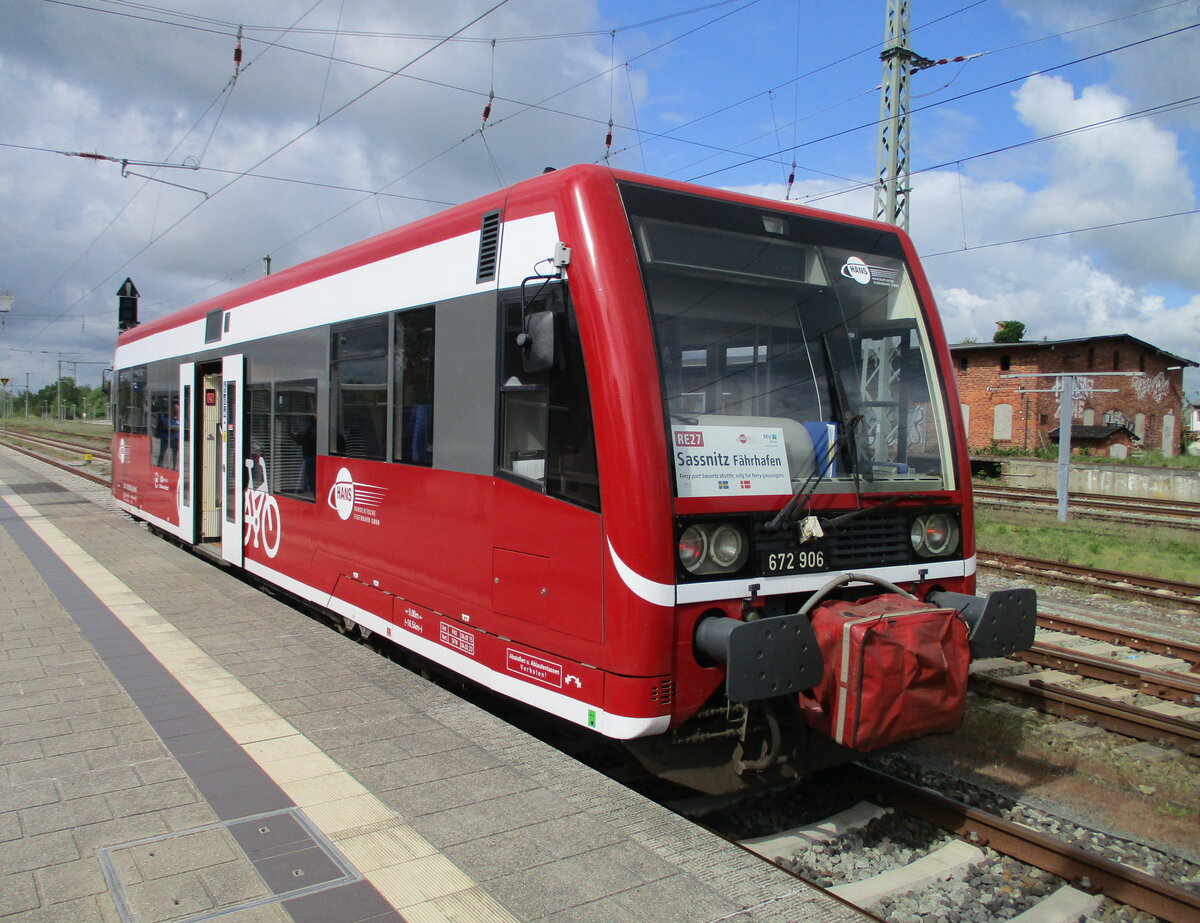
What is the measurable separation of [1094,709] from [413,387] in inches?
195

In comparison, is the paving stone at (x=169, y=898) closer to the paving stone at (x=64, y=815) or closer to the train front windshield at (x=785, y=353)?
the paving stone at (x=64, y=815)

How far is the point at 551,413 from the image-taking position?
4500mm

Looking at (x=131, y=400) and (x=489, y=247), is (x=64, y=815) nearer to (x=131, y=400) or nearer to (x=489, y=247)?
(x=489, y=247)

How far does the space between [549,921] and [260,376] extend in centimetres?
657

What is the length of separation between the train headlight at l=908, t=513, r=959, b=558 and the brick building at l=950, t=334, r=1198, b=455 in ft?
112

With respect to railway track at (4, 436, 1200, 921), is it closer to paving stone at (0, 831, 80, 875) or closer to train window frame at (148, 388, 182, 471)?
paving stone at (0, 831, 80, 875)

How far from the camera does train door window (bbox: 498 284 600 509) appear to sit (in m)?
4.28

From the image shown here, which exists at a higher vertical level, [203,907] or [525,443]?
[525,443]

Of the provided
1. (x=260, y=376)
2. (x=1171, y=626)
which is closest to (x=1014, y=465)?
(x=1171, y=626)

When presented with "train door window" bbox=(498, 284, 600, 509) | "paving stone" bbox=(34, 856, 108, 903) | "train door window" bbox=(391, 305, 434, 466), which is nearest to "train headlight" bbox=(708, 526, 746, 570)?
"train door window" bbox=(498, 284, 600, 509)

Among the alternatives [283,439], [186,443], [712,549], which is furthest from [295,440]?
[712,549]

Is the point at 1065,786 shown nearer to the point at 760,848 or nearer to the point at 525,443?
the point at 760,848

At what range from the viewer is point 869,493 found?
187 inches

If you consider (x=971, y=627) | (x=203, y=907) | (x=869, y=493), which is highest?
(x=869, y=493)
